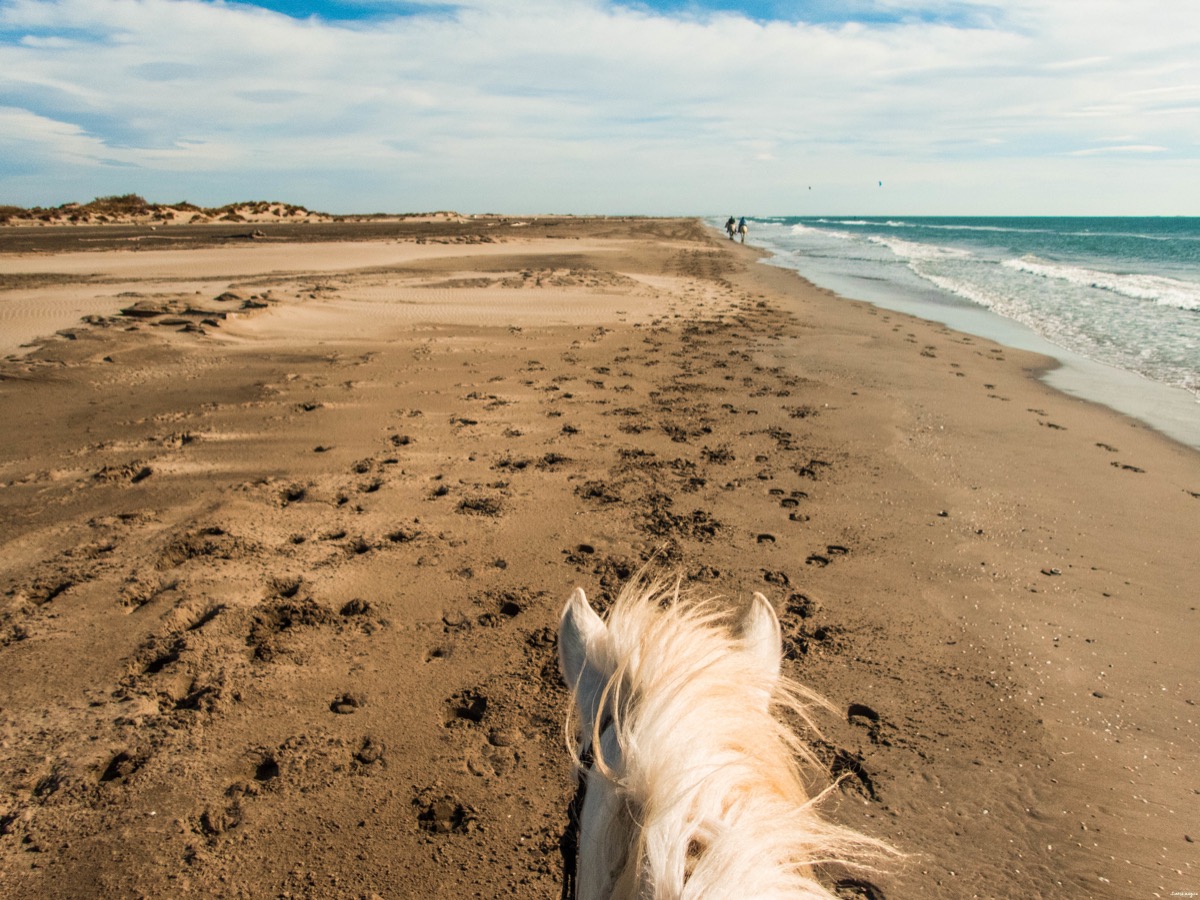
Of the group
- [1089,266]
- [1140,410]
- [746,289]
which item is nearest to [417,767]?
[1140,410]

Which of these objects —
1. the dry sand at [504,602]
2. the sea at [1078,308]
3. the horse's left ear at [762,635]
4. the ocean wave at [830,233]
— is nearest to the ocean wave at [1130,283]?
the sea at [1078,308]

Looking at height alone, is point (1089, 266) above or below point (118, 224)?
below

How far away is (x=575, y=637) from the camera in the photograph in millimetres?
1344

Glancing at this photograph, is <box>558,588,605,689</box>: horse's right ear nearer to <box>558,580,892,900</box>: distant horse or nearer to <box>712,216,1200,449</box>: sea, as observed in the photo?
<box>558,580,892,900</box>: distant horse

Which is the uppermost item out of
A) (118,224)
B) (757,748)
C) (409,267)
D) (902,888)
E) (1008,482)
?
(118,224)

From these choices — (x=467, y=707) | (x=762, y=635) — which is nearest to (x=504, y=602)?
(x=467, y=707)

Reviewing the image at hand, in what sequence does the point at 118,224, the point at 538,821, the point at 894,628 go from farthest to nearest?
the point at 118,224
the point at 894,628
the point at 538,821

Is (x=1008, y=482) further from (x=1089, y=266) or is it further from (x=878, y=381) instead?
(x=1089, y=266)

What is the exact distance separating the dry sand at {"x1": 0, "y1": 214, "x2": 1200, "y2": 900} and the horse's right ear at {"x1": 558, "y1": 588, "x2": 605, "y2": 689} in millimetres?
989

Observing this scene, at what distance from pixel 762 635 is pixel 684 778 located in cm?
51

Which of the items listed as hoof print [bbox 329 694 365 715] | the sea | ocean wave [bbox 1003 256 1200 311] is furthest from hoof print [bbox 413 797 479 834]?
ocean wave [bbox 1003 256 1200 311]

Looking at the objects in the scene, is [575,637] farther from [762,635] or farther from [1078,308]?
[1078,308]

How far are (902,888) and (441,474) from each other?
11.9 feet

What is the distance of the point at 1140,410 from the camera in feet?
21.7
